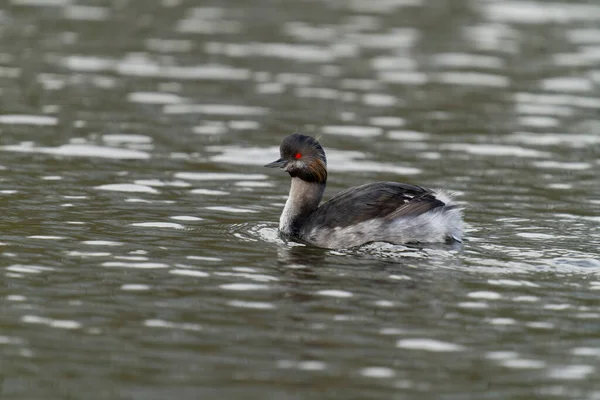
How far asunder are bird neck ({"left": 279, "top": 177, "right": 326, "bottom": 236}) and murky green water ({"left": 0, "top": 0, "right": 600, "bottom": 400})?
0.24m

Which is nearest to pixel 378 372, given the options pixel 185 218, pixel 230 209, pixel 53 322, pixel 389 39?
pixel 53 322

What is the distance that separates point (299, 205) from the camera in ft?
39.9

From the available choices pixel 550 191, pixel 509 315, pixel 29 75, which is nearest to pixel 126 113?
pixel 29 75

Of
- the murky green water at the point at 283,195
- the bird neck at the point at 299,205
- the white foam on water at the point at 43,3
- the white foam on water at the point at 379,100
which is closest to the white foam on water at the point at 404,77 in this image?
the murky green water at the point at 283,195

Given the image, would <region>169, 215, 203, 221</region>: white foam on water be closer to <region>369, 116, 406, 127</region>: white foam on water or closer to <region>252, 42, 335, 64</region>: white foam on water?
<region>369, 116, 406, 127</region>: white foam on water

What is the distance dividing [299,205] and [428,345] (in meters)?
4.02

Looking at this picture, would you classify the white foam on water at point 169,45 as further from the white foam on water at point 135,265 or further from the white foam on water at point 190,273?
the white foam on water at point 190,273

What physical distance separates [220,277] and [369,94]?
10.1m

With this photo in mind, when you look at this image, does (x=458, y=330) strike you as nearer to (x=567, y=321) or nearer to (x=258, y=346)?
(x=567, y=321)

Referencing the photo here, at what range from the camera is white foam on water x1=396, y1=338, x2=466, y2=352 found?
8.30m

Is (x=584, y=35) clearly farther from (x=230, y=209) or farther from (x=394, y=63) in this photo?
(x=230, y=209)

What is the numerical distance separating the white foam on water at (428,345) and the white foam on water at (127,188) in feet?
19.7

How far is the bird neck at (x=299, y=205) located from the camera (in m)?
12.0

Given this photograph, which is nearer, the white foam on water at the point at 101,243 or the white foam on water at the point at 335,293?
the white foam on water at the point at 335,293
